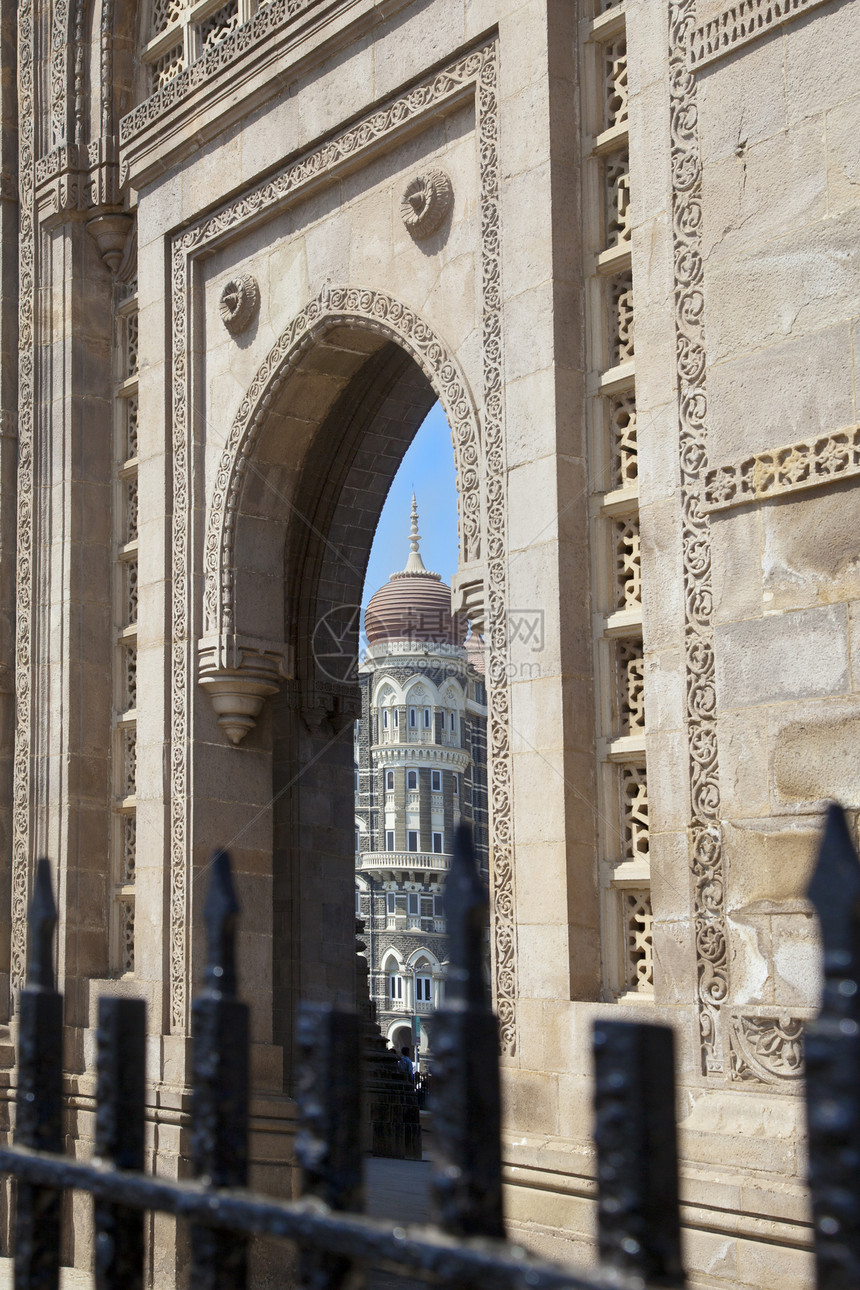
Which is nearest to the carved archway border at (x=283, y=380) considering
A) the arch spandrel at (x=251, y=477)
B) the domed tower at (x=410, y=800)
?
the arch spandrel at (x=251, y=477)

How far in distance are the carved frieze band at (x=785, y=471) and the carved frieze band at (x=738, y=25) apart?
164cm

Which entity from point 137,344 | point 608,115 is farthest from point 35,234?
point 608,115

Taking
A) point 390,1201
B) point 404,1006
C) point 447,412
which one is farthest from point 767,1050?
point 404,1006

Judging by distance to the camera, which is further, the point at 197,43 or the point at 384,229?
the point at 197,43

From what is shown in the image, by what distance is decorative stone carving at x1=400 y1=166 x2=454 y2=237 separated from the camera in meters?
7.43

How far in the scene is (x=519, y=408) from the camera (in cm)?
673

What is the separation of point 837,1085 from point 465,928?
1.47 feet

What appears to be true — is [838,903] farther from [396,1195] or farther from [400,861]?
[400,861]

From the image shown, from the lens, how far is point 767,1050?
528 centimetres

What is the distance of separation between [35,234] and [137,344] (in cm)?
127

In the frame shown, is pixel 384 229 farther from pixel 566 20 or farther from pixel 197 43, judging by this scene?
pixel 197 43

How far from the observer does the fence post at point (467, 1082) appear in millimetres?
1563

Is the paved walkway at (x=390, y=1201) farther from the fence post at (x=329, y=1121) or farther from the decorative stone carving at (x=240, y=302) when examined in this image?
the decorative stone carving at (x=240, y=302)

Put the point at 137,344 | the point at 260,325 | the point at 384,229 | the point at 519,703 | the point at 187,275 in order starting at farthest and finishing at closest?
the point at 137,344 < the point at 187,275 < the point at 260,325 < the point at 384,229 < the point at 519,703
